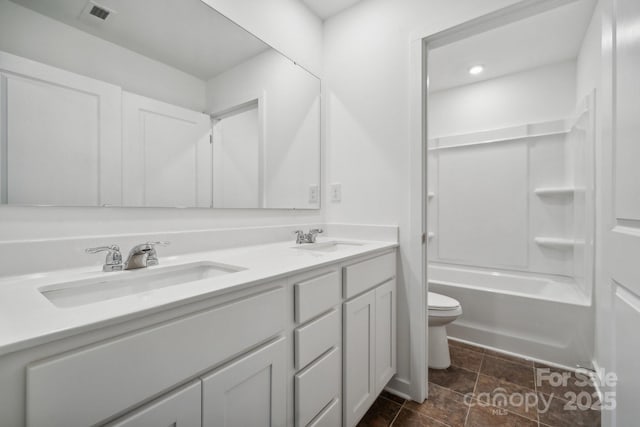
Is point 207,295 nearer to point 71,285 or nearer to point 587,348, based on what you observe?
point 71,285

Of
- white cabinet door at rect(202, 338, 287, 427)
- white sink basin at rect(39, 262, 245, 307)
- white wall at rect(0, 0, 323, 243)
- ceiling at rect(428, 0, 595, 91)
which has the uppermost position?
ceiling at rect(428, 0, 595, 91)

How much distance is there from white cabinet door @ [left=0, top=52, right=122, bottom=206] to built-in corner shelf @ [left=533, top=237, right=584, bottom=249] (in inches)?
119

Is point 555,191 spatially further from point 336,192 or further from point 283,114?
point 283,114

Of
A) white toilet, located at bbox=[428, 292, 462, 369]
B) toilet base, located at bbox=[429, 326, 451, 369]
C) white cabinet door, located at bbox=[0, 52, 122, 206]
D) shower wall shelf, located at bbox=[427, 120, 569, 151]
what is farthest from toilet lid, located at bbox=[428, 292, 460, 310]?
white cabinet door, located at bbox=[0, 52, 122, 206]

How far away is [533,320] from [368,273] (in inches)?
58.1

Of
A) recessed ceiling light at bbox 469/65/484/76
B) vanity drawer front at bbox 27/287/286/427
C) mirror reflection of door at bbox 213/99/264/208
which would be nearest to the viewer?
vanity drawer front at bbox 27/287/286/427

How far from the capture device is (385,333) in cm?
144

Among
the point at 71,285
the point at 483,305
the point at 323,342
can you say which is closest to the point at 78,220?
the point at 71,285

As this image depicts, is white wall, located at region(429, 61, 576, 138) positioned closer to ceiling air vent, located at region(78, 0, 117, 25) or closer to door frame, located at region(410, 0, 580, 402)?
door frame, located at region(410, 0, 580, 402)

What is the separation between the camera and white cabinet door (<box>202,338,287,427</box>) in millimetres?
652

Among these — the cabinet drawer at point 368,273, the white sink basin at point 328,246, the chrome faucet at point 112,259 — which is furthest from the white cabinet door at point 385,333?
the chrome faucet at point 112,259

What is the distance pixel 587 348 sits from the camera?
1.75 m

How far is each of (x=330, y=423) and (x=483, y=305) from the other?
5.23 feet

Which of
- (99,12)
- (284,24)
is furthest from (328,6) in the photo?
(99,12)
